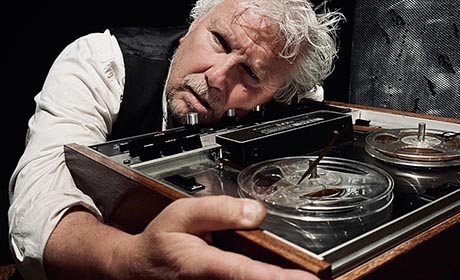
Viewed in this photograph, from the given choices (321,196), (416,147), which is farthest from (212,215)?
(416,147)

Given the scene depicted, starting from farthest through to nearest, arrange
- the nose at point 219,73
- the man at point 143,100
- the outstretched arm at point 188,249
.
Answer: the nose at point 219,73 < the man at point 143,100 < the outstretched arm at point 188,249

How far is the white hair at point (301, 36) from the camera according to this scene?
1101 millimetres

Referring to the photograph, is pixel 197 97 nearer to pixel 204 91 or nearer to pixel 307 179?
pixel 204 91

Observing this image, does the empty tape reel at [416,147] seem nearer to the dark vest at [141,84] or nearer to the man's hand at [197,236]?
the man's hand at [197,236]

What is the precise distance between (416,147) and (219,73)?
0.46 m

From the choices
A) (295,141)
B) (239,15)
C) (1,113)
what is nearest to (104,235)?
(295,141)

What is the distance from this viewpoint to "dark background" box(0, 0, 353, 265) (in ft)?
4.85

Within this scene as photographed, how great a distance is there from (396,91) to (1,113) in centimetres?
123

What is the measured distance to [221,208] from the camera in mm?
465

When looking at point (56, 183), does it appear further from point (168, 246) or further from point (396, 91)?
point (396, 91)

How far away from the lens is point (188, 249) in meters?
0.47

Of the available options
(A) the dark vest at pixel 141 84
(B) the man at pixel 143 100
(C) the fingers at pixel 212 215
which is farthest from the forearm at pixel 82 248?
(A) the dark vest at pixel 141 84

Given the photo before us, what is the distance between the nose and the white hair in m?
0.13

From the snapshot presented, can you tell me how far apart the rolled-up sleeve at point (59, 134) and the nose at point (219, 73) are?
0.20 metres
